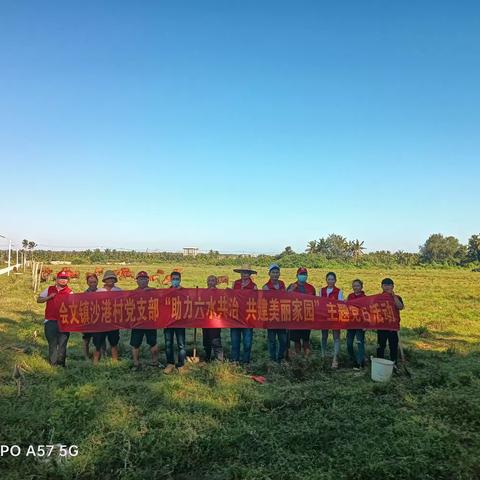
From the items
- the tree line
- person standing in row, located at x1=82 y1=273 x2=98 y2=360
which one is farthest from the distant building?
person standing in row, located at x1=82 y1=273 x2=98 y2=360

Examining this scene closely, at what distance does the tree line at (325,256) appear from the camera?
70.0 m

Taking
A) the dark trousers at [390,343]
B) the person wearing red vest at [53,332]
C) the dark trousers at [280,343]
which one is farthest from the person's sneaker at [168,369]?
the dark trousers at [390,343]

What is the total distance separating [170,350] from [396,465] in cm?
470

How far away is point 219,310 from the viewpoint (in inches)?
333

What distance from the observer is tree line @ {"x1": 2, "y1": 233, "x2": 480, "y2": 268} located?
70.0 meters

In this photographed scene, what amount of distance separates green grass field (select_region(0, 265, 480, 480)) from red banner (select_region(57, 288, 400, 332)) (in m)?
0.81

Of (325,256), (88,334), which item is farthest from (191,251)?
(88,334)

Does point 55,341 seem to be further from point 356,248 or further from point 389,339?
point 356,248

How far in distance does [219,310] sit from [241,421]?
10.5 feet

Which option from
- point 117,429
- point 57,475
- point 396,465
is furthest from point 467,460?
point 57,475

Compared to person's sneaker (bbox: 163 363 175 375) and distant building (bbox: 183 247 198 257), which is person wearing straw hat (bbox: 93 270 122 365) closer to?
person's sneaker (bbox: 163 363 175 375)

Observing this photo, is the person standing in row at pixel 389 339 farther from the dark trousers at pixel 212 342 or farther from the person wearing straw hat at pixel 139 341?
the person wearing straw hat at pixel 139 341

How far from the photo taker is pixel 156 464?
4.45m

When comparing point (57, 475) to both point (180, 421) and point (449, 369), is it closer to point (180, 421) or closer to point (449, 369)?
point (180, 421)
